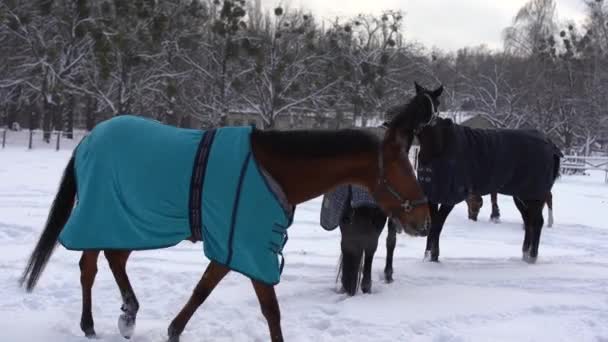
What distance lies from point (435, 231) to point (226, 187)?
158 inches

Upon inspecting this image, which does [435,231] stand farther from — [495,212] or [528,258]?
[495,212]

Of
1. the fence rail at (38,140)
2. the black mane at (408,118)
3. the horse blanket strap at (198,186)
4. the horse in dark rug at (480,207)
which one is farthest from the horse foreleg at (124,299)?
the fence rail at (38,140)

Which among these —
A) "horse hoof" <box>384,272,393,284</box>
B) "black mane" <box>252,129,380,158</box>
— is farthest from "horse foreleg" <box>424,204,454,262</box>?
"black mane" <box>252,129,380,158</box>

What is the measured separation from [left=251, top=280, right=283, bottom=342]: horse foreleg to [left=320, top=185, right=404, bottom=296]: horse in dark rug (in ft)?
5.34

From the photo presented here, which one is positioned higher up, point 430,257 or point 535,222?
point 535,222

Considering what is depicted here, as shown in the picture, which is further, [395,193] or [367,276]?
[367,276]

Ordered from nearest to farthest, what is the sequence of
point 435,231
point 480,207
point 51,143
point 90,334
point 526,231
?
point 90,334 → point 435,231 → point 526,231 → point 480,207 → point 51,143

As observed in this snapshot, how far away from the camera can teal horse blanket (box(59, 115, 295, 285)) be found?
10.6 feet

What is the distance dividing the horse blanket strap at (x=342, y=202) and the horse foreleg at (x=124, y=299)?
189 centimetres

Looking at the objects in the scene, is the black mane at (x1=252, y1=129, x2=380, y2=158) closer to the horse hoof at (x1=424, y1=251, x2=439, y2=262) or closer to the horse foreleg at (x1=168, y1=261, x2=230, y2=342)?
the horse foreleg at (x1=168, y1=261, x2=230, y2=342)

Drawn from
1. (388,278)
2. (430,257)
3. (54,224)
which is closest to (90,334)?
(54,224)

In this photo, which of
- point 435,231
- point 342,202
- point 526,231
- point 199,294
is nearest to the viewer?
point 199,294

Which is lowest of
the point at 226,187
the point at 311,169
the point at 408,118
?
the point at 226,187

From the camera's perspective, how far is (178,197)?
11.2 ft
